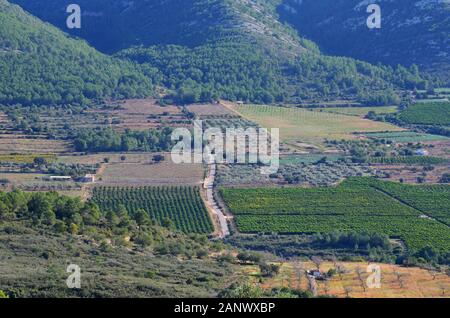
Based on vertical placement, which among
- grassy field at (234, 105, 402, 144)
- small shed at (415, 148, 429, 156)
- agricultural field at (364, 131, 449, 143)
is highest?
grassy field at (234, 105, 402, 144)

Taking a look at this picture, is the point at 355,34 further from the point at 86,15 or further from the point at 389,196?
the point at 389,196

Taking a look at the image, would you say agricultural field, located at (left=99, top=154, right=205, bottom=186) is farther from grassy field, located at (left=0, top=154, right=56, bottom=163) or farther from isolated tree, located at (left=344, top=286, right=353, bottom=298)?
isolated tree, located at (left=344, top=286, right=353, bottom=298)

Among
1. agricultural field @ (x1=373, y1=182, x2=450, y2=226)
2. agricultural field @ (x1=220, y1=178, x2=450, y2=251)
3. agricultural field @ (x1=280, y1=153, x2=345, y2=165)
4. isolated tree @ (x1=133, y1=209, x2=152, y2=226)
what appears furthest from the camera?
agricultural field @ (x1=280, y1=153, x2=345, y2=165)

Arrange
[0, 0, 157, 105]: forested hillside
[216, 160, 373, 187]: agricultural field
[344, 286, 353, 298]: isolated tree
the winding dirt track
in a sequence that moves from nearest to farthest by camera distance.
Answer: [344, 286, 353, 298]: isolated tree < the winding dirt track < [216, 160, 373, 187]: agricultural field < [0, 0, 157, 105]: forested hillside

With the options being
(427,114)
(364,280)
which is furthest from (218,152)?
(364,280)

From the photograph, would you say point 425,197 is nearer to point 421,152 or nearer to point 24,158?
point 421,152

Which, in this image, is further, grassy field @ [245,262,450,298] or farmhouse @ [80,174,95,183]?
farmhouse @ [80,174,95,183]

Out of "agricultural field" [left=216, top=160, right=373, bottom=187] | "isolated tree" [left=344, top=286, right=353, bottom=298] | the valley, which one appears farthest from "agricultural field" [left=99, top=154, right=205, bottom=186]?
"isolated tree" [left=344, top=286, right=353, bottom=298]
